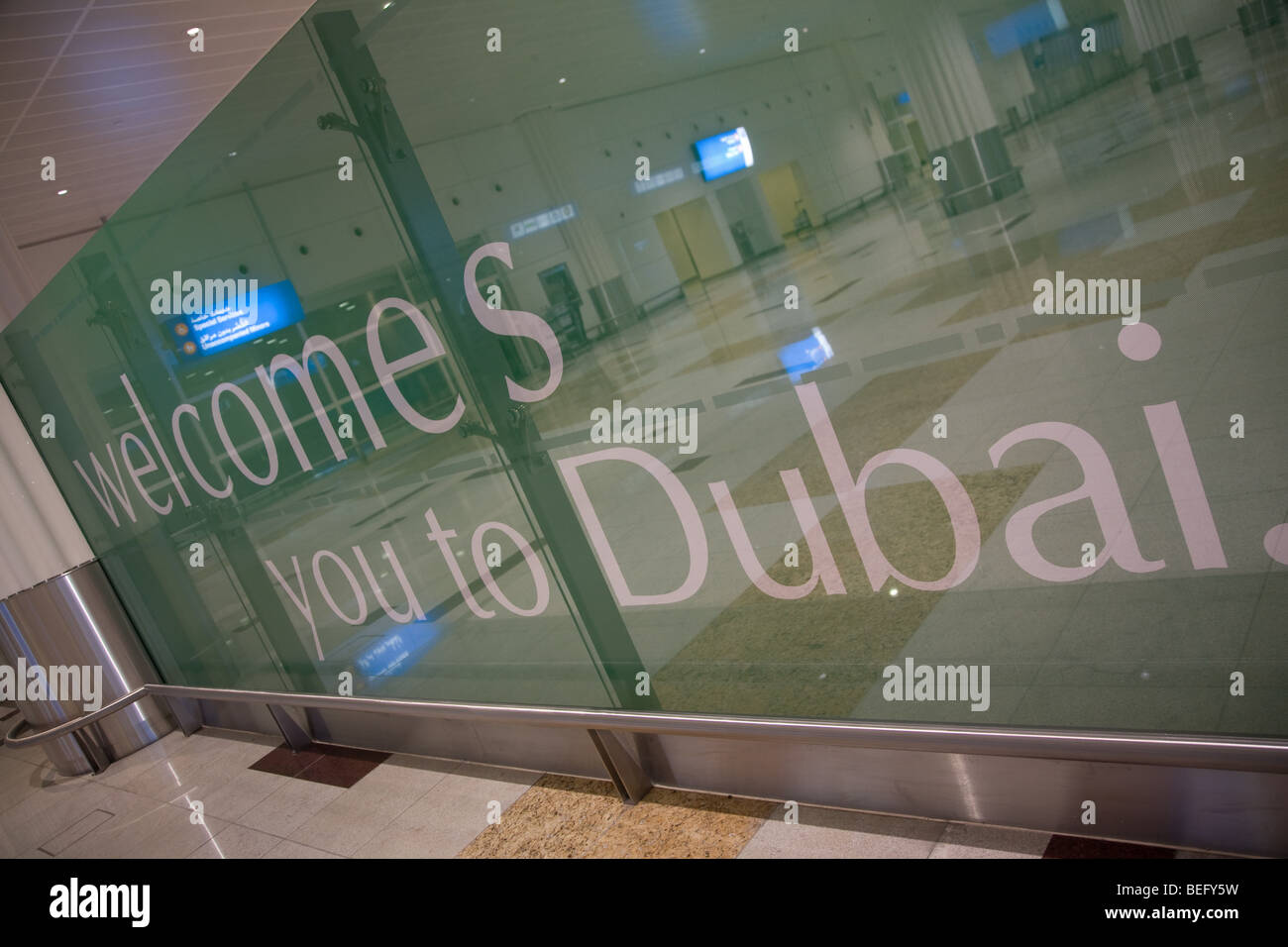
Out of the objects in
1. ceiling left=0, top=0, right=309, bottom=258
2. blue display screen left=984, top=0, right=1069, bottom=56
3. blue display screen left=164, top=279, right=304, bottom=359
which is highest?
ceiling left=0, top=0, right=309, bottom=258

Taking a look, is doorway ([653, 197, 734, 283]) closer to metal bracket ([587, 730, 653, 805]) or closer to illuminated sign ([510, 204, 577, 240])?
illuminated sign ([510, 204, 577, 240])

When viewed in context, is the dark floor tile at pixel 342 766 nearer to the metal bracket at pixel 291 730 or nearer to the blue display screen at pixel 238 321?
the metal bracket at pixel 291 730

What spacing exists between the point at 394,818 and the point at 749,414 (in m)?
2.25

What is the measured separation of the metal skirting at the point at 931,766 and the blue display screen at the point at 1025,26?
4.22 ft

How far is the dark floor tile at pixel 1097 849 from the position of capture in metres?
2.10

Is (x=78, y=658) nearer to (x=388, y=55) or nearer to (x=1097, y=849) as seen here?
(x=388, y=55)

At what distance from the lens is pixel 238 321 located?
3.70 metres

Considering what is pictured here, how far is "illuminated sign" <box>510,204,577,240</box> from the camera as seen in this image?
2.47 meters

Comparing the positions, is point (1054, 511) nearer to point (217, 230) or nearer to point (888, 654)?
point (888, 654)

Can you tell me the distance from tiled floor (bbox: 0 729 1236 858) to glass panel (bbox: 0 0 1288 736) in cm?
35

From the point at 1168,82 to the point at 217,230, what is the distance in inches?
125

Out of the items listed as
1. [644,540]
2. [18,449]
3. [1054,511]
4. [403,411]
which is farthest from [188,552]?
[1054,511]

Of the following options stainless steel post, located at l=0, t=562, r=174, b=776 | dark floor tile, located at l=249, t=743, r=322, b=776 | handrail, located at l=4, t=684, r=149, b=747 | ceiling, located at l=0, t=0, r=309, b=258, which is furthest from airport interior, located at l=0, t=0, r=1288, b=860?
ceiling, located at l=0, t=0, r=309, b=258

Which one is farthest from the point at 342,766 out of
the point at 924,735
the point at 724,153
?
the point at 724,153
